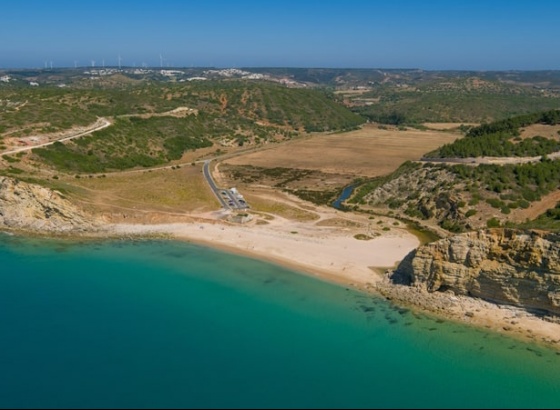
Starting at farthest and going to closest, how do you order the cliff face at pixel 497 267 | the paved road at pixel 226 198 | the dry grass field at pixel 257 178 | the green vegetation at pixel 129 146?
the green vegetation at pixel 129 146, the paved road at pixel 226 198, the dry grass field at pixel 257 178, the cliff face at pixel 497 267

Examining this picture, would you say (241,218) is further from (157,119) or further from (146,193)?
(157,119)

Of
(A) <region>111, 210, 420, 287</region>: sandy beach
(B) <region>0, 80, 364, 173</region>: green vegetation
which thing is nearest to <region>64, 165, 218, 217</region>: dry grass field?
(A) <region>111, 210, 420, 287</region>: sandy beach

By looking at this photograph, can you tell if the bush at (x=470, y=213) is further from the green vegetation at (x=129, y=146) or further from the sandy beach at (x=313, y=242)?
the green vegetation at (x=129, y=146)

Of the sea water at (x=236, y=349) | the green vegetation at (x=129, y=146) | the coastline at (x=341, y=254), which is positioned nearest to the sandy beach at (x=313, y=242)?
the coastline at (x=341, y=254)

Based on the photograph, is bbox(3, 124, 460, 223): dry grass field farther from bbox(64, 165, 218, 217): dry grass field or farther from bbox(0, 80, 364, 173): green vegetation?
bbox(0, 80, 364, 173): green vegetation

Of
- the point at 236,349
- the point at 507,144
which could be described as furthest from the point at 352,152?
the point at 236,349

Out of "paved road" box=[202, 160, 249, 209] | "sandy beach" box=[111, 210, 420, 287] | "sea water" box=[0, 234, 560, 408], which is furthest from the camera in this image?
"paved road" box=[202, 160, 249, 209]
